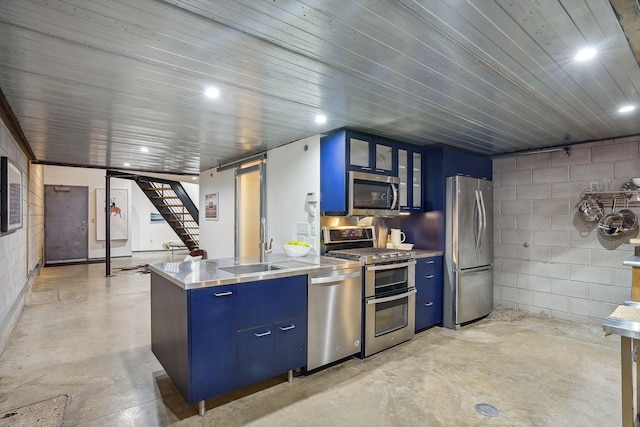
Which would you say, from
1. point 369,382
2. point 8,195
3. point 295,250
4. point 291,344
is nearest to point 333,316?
point 291,344

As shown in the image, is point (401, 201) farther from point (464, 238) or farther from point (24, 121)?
point (24, 121)

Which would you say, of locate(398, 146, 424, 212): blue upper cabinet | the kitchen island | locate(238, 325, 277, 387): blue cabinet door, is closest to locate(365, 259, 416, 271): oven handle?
the kitchen island

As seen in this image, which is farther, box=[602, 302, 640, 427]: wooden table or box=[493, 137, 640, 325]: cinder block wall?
box=[493, 137, 640, 325]: cinder block wall

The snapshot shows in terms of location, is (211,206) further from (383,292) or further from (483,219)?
(483,219)

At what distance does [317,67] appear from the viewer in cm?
214

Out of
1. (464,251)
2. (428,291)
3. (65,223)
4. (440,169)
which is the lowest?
(428,291)

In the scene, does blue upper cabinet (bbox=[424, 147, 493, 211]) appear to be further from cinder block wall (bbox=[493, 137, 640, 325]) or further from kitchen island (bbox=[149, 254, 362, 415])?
kitchen island (bbox=[149, 254, 362, 415])

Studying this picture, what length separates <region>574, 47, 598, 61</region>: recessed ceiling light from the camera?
1.93m

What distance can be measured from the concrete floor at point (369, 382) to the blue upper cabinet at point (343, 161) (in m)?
1.67

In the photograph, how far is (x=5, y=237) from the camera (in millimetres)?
3465

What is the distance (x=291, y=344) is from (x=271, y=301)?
1.34 ft

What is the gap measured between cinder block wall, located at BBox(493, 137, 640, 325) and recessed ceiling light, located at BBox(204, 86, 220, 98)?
14.0ft

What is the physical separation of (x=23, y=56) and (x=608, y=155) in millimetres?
5725

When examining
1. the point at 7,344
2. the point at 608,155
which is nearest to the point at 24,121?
the point at 7,344
